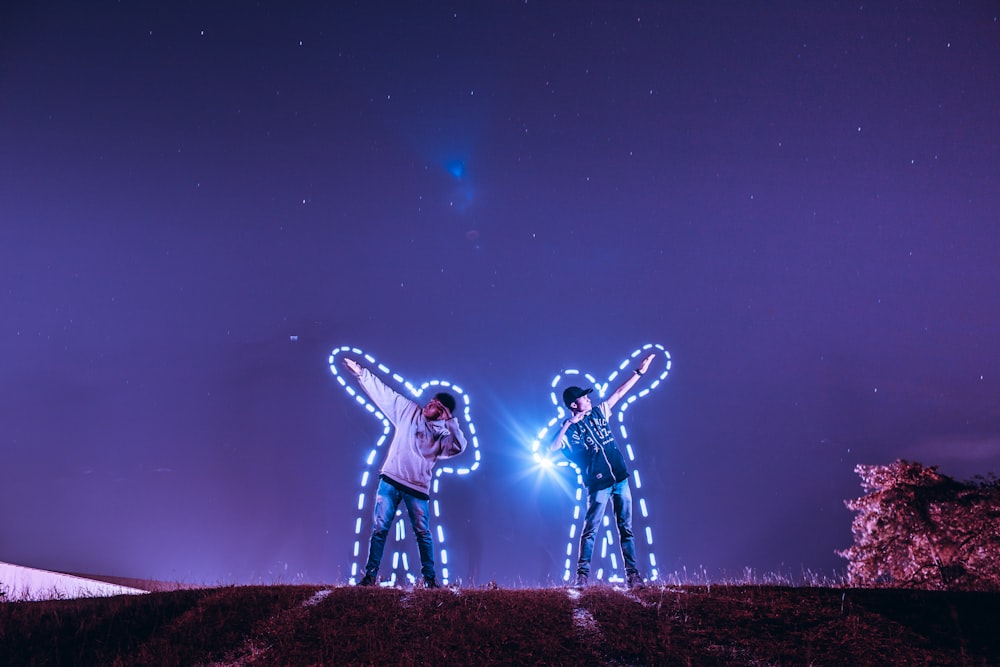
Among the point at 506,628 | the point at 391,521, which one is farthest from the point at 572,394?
the point at 506,628

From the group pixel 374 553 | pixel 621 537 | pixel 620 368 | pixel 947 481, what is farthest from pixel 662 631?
pixel 947 481

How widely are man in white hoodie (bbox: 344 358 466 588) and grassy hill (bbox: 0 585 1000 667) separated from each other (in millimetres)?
2193

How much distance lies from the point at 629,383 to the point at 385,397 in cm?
451

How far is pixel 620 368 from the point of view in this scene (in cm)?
1384

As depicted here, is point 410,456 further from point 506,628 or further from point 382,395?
point 506,628

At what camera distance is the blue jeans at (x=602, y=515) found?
10.9 metres

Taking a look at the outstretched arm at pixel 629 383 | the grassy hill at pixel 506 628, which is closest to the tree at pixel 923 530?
the outstretched arm at pixel 629 383

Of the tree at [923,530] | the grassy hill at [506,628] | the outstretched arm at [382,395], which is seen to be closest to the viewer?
the grassy hill at [506,628]

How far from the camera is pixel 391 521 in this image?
10672 mm

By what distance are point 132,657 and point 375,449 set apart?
8.16 metres

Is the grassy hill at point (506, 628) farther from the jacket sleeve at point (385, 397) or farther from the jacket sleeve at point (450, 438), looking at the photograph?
the jacket sleeve at point (385, 397)

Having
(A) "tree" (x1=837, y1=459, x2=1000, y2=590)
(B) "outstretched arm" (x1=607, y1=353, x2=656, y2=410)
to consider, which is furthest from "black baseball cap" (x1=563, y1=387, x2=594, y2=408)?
(A) "tree" (x1=837, y1=459, x2=1000, y2=590)

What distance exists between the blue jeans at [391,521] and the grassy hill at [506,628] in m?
2.09

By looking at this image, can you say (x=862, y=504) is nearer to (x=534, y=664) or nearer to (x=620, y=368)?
(x=620, y=368)
